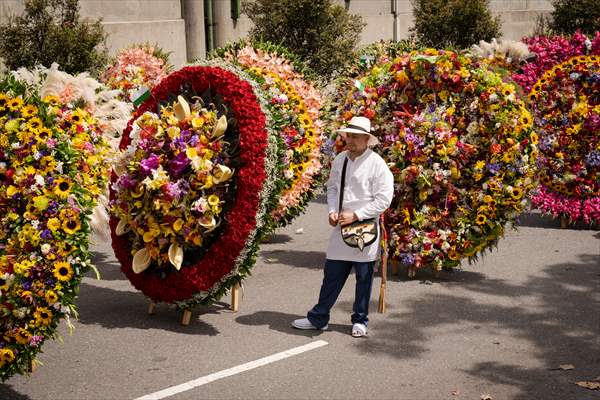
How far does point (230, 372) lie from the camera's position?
24.3 feet

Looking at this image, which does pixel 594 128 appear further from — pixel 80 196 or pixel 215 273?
pixel 80 196

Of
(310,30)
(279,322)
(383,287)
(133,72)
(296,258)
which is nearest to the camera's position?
(279,322)

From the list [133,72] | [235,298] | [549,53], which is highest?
[549,53]

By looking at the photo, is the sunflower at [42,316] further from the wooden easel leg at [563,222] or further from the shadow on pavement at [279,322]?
the wooden easel leg at [563,222]

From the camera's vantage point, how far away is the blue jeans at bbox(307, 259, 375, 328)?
827 centimetres

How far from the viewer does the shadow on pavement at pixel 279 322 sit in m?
8.44

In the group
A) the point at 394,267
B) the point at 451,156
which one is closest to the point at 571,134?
the point at 451,156

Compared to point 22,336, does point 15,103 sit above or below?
above

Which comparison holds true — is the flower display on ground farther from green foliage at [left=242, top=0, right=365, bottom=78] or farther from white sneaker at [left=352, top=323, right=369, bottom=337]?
white sneaker at [left=352, top=323, right=369, bottom=337]

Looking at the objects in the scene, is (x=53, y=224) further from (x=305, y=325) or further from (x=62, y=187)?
(x=305, y=325)

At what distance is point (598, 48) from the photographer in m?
13.4

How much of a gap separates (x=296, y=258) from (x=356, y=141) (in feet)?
11.3

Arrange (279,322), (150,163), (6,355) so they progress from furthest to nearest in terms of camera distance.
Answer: (279,322), (150,163), (6,355)

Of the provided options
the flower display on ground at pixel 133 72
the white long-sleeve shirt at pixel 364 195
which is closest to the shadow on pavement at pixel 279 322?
the white long-sleeve shirt at pixel 364 195
